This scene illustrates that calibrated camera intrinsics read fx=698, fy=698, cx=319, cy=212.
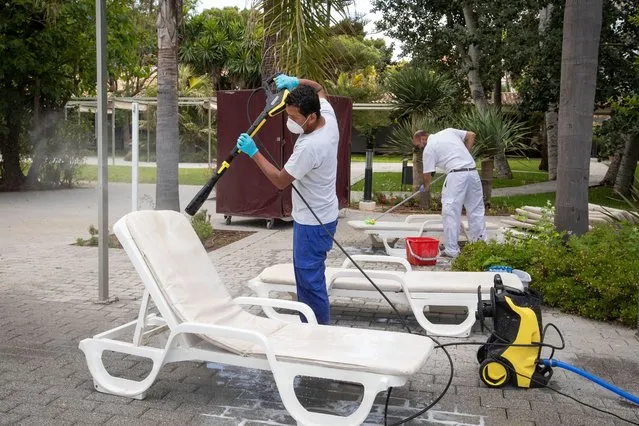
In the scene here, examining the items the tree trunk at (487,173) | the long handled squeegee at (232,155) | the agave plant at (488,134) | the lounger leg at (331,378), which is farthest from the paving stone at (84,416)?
the tree trunk at (487,173)

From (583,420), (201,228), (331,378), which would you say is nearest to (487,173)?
(201,228)

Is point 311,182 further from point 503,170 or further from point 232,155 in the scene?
point 503,170

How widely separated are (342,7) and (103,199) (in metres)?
4.16

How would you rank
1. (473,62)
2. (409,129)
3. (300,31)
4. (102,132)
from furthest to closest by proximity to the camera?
(473,62) → (409,129) → (300,31) → (102,132)

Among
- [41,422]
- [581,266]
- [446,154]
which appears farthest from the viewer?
[446,154]

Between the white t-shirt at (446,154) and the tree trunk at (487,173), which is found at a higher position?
the white t-shirt at (446,154)

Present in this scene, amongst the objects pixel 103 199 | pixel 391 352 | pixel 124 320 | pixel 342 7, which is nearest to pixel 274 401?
pixel 391 352

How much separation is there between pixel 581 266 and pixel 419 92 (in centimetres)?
910

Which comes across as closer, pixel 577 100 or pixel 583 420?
pixel 583 420

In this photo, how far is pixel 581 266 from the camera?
6.38m

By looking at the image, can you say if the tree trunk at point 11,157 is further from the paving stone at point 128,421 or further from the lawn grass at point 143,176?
the paving stone at point 128,421

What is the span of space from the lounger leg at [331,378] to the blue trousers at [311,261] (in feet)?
3.83

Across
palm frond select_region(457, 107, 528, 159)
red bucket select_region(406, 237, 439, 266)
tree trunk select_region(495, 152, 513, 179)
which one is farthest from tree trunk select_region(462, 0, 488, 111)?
red bucket select_region(406, 237, 439, 266)

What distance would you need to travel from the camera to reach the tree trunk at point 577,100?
7.08 metres
